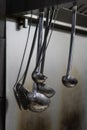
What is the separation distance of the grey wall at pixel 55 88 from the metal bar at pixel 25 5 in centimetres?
6

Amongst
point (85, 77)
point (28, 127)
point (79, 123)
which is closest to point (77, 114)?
point (79, 123)

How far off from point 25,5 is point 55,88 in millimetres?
382

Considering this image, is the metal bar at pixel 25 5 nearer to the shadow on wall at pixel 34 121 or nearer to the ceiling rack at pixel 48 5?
the ceiling rack at pixel 48 5

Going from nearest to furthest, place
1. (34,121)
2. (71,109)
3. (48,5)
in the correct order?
1. (48,5)
2. (34,121)
3. (71,109)

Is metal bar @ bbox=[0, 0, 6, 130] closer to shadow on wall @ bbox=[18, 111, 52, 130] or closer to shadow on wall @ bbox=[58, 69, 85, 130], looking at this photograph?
shadow on wall @ bbox=[18, 111, 52, 130]

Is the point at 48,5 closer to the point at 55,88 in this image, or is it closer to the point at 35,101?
the point at 35,101

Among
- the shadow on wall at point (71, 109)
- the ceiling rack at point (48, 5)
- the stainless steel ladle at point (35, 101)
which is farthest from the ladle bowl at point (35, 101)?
the shadow on wall at point (71, 109)

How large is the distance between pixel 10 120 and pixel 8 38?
0.24 metres

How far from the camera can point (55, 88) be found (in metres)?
0.94

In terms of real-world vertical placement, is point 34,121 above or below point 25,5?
below

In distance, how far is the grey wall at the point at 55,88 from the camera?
2.49 feet

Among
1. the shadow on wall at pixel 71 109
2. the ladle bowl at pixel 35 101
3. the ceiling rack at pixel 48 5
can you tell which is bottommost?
the shadow on wall at pixel 71 109

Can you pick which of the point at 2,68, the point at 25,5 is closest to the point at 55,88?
the point at 2,68

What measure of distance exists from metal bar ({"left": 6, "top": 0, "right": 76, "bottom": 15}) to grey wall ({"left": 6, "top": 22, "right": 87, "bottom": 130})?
0.06m
